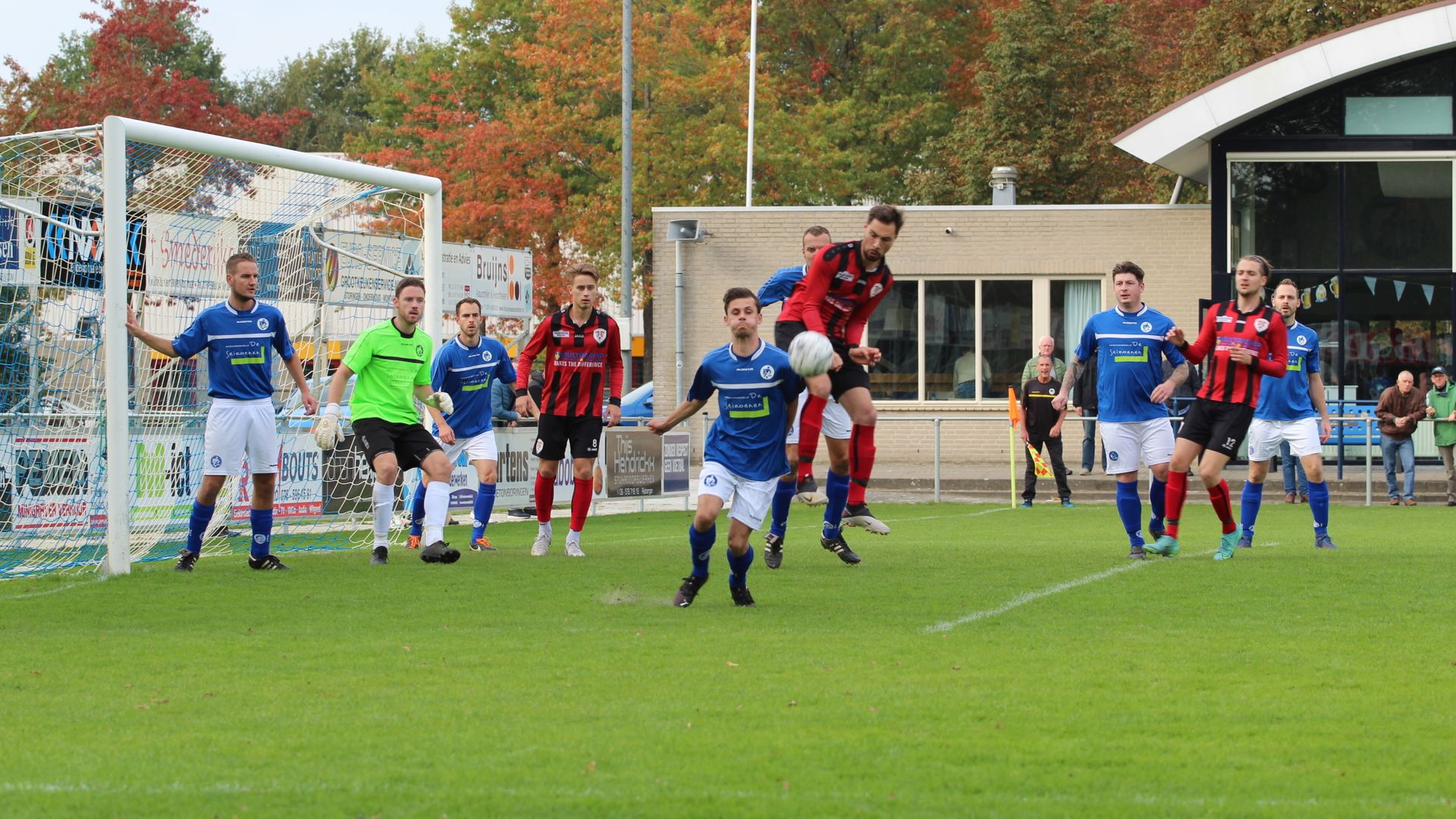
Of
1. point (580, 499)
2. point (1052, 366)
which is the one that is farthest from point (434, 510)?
point (1052, 366)

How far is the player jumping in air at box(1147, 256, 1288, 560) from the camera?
1188 cm

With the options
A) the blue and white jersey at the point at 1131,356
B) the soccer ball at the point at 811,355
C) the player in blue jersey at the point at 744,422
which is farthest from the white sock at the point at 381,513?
the blue and white jersey at the point at 1131,356

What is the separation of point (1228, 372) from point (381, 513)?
258 inches

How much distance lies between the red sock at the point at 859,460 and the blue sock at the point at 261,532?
4.27 meters

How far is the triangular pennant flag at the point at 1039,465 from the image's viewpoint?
2119 cm

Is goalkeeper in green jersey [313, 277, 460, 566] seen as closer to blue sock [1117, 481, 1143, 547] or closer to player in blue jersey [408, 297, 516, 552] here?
player in blue jersey [408, 297, 516, 552]

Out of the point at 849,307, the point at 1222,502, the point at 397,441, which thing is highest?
the point at 849,307

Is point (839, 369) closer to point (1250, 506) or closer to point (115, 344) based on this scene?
point (1250, 506)

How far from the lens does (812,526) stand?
17.2 meters

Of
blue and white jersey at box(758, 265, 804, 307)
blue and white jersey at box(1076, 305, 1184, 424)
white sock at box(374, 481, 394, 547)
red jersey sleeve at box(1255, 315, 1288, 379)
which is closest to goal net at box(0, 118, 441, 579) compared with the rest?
white sock at box(374, 481, 394, 547)

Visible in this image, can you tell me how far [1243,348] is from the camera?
38.8 ft

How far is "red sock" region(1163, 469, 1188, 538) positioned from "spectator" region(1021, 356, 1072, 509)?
8741 millimetres

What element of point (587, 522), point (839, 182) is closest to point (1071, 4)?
point (839, 182)

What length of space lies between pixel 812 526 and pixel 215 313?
24.5 feet
